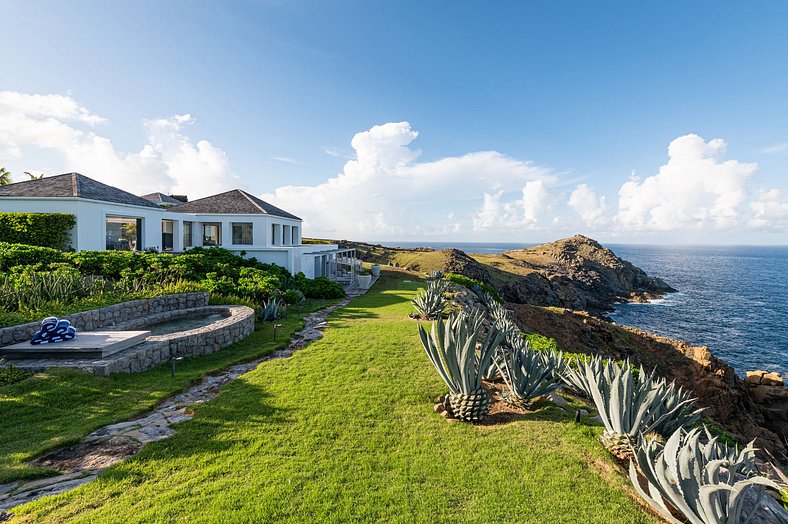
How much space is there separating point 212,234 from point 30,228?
10.7 metres

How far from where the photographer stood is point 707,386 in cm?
1498

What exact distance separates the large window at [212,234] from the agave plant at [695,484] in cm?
2524

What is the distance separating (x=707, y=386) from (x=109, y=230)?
31.6 metres

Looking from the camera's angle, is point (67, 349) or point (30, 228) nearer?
point (67, 349)

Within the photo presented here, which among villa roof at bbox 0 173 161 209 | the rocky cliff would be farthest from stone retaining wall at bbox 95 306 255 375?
the rocky cliff

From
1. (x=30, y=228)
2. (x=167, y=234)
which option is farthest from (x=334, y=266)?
(x=30, y=228)

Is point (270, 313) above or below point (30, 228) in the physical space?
below

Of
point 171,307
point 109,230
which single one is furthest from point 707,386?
point 109,230

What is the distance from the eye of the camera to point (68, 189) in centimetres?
1750

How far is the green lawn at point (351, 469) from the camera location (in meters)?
3.78

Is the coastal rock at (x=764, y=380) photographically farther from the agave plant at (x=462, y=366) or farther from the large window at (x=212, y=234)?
the large window at (x=212, y=234)

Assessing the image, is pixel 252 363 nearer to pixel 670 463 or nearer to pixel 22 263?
pixel 670 463

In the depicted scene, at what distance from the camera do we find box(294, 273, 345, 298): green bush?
19.4 metres

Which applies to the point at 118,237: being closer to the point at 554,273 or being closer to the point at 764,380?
the point at 764,380
